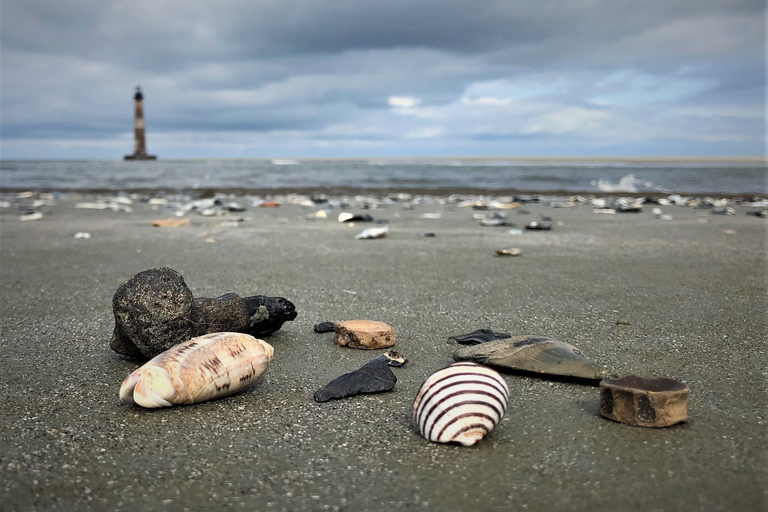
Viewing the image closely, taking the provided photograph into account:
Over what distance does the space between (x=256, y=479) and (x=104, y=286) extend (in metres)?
2.81

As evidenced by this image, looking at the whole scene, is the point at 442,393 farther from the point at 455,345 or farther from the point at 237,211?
the point at 237,211

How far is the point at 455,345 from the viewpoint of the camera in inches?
105

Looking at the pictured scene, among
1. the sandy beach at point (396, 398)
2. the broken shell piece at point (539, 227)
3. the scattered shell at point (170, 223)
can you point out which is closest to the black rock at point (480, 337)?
the sandy beach at point (396, 398)

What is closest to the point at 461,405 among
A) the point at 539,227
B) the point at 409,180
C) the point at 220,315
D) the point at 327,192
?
the point at 220,315

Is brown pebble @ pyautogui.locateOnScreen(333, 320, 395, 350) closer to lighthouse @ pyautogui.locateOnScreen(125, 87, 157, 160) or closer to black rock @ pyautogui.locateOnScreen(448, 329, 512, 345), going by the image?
black rock @ pyautogui.locateOnScreen(448, 329, 512, 345)

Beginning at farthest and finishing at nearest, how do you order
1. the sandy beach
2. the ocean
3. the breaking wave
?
the ocean, the breaking wave, the sandy beach

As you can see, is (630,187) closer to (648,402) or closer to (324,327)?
(324,327)

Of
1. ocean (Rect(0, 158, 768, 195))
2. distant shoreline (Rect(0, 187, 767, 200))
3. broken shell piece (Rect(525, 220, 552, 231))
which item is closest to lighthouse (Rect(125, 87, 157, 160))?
ocean (Rect(0, 158, 768, 195))

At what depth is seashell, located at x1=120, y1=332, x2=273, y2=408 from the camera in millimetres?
1889

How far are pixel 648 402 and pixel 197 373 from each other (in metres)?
1.38

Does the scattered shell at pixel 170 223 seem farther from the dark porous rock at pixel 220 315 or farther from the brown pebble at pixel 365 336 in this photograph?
the brown pebble at pixel 365 336

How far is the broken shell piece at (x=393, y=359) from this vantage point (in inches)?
94.3

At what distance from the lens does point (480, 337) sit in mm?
2674

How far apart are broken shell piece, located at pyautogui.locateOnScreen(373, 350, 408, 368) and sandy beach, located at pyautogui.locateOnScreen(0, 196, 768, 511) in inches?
1.3
